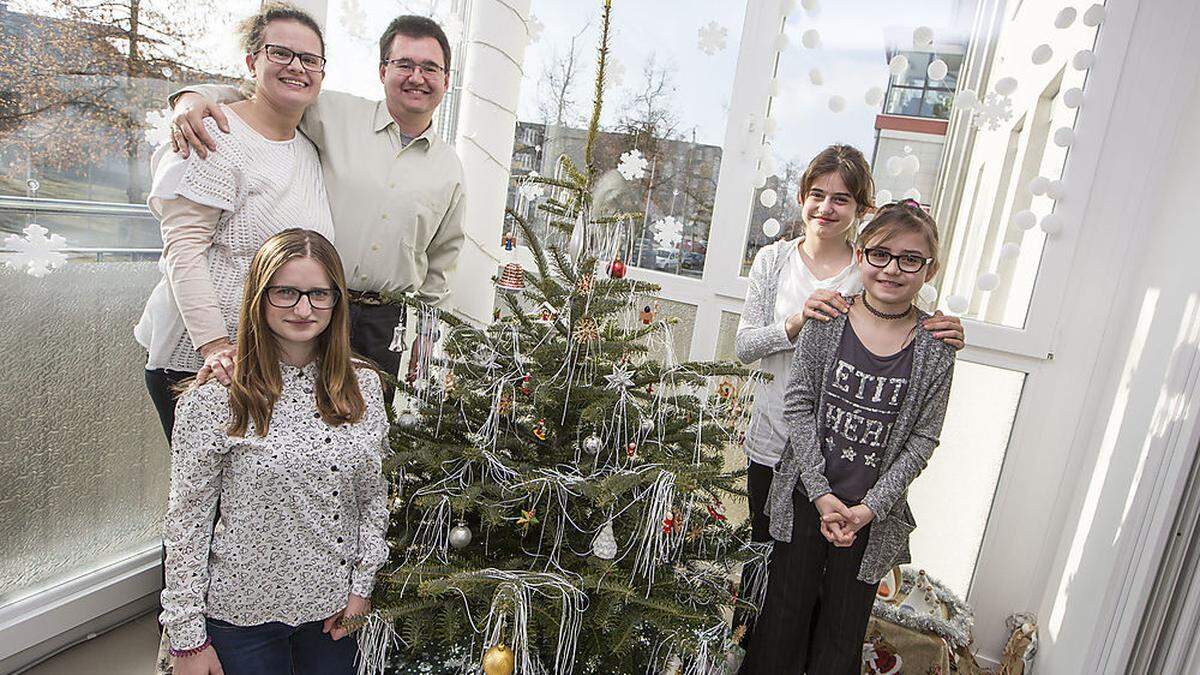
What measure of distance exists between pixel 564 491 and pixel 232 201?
950 mm

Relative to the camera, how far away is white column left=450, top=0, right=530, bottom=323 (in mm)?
2279

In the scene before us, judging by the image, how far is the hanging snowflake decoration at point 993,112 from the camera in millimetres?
2172

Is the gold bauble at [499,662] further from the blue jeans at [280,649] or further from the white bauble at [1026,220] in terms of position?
the white bauble at [1026,220]

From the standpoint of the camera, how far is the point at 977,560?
7.77 ft

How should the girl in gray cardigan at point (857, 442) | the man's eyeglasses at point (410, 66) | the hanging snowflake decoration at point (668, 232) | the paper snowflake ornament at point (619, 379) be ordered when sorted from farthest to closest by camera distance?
the hanging snowflake decoration at point (668, 232) → the man's eyeglasses at point (410, 66) → the girl in gray cardigan at point (857, 442) → the paper snowflake ornament at point (619, 379)

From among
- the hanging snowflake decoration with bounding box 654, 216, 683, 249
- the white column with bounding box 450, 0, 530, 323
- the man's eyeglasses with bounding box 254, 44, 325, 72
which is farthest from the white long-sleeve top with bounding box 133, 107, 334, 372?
the hanging snowflake decoration with bounding box 654, 216, 683, 249

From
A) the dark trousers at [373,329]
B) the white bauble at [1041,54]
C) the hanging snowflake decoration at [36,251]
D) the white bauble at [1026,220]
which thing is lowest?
the dark trousers at [373,329]

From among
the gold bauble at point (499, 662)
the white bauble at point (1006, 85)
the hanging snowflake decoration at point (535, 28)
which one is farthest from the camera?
the hanging snowflake decoration at point (535, 28)

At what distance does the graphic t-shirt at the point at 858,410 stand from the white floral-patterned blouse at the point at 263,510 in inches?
40.6

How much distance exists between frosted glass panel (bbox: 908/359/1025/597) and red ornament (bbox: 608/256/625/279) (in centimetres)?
141

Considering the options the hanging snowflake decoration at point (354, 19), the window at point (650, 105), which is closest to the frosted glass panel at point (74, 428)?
the hanging snowflake decoration at point (354, 19)

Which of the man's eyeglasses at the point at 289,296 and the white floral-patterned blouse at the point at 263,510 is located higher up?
the man's eyeglasses at the point at 289,296

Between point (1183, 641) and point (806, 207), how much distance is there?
1.24 metres

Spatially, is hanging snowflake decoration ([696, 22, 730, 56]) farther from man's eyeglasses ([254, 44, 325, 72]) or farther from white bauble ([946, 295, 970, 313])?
man's eyeglasses ([254, 44, 325, 72])
